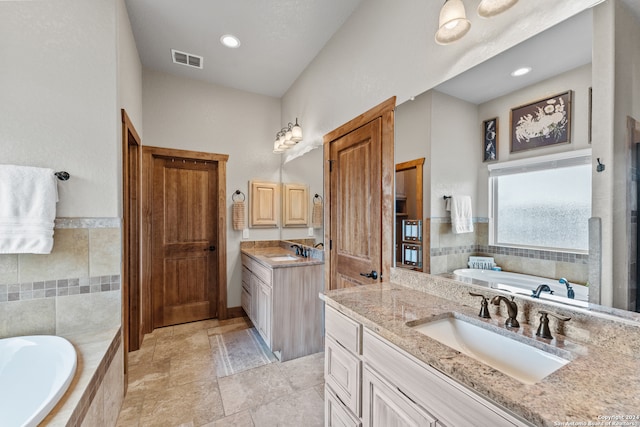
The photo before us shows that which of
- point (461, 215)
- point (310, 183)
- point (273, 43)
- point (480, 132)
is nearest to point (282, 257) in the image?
point (310, 183)

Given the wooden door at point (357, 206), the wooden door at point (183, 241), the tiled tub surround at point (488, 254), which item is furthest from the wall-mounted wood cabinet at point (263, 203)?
the tiled tub surround at point (488, 254)

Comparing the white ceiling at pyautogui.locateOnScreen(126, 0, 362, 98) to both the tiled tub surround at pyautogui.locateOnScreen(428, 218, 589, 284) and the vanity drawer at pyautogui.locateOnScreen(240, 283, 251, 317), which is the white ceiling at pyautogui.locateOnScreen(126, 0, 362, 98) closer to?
the tiled tub surround at pyautogui.locateOnScreen(428, 218, 589, 284)

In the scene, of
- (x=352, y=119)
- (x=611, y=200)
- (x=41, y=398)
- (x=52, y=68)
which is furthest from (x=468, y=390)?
(x=52, y=68)

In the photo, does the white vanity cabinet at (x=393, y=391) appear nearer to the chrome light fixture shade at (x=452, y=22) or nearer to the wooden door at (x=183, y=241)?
the chrome light fixture shade at (x=452, y=22)

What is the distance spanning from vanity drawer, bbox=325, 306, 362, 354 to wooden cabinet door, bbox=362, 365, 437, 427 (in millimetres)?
111

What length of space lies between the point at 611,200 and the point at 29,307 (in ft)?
9.63

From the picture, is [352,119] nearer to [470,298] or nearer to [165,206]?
[470,298]

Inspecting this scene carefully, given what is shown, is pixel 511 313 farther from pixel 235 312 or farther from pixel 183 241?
pixel 183 241

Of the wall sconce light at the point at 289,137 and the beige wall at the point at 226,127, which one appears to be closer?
the wall sconce light at the point at 289,137

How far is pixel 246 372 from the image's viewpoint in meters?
2.26

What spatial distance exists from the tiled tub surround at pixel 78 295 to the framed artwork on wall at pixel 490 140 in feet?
7.37

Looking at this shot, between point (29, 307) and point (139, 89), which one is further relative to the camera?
point (139, 89)

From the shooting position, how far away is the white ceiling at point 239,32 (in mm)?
2152

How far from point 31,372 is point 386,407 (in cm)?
183
